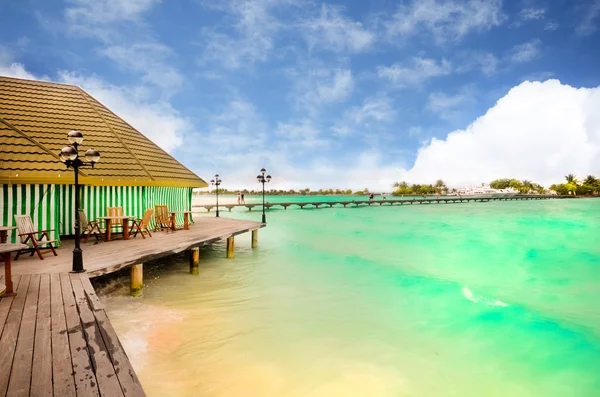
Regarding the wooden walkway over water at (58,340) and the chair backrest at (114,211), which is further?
the chair backrest at (114,211)

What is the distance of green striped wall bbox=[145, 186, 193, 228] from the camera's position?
41.6ft

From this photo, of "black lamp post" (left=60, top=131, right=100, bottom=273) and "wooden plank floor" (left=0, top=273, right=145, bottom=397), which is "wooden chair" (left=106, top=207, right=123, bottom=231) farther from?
"wooden plank floor" (left=0, top=273, right=145, bottom=397)

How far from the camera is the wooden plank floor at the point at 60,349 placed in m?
2.79

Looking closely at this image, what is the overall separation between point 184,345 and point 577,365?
782 cm

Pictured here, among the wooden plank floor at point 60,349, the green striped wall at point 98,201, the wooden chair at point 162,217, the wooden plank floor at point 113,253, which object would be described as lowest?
the wooden plank floor at point 60,349

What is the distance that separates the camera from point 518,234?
30391 millimetres

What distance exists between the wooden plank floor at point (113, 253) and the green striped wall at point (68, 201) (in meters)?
0.85

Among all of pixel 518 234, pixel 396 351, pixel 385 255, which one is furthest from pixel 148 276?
pixel 518 234

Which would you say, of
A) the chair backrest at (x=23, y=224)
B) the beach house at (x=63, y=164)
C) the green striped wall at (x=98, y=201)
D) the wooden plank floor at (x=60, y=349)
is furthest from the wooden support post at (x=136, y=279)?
the green striped wall at (x=98, y=201)

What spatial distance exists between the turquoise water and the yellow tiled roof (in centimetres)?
336

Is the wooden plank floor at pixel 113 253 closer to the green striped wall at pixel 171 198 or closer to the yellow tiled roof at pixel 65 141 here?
the green striped wall at pixel 171 198

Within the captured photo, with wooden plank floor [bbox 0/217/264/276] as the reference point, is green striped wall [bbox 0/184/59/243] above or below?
above

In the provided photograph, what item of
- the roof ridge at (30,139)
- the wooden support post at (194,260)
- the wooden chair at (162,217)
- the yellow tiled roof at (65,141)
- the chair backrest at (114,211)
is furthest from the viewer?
the wooden chair at (162,217)

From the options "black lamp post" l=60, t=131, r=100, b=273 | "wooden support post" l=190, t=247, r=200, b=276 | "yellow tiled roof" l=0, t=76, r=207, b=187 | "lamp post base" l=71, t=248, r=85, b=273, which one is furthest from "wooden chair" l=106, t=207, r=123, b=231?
"lamp post base" l=71, t=248, r=85, b=273
